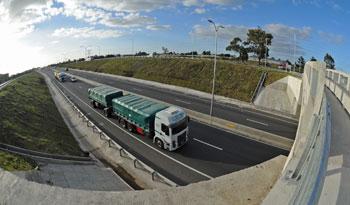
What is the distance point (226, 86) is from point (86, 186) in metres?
40.3

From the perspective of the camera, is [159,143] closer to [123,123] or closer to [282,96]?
[123,123]

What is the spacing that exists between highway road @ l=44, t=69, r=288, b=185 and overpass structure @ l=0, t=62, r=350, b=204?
531 centimetres

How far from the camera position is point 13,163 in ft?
51.7

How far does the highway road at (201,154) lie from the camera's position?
19.9m

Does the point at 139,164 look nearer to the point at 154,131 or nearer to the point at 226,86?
the point at 154,131

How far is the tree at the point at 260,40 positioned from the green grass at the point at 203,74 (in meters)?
10.3

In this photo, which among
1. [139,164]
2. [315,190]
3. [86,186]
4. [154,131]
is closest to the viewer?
[315,190]

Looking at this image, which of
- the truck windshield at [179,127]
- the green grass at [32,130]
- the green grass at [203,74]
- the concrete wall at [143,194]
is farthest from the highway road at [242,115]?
the green grass at [32,130]

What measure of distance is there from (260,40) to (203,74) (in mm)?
22971

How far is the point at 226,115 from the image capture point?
3594 cm

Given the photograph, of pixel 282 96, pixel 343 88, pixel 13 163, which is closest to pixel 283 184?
pixel 343 88

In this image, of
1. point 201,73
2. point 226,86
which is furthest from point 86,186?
point 201,73

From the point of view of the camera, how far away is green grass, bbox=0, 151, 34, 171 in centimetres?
1500

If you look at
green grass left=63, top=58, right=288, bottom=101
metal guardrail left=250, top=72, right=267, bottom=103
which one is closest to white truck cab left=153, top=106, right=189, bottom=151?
metal guardrail left=250, top=72, right=267, bottom=103
